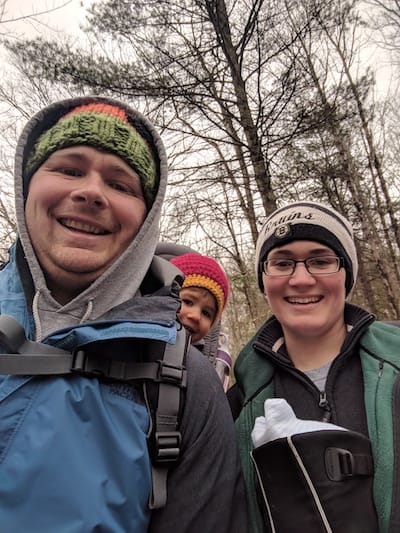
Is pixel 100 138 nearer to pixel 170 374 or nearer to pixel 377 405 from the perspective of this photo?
pixel 170 374

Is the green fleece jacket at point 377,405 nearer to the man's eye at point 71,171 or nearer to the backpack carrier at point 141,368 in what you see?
the backpack carrier at point 141,368

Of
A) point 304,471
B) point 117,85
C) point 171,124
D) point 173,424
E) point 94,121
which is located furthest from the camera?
point 171,124

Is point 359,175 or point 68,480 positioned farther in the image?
point 359,175

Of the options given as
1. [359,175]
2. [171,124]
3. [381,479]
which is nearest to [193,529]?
[381,479]

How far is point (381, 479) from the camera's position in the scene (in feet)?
3.53

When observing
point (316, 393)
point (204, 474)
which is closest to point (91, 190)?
point (204, 474)

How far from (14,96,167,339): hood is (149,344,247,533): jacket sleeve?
0.34 meters

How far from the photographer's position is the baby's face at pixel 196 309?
246cm

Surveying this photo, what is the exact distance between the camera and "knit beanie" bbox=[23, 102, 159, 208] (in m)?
1.17

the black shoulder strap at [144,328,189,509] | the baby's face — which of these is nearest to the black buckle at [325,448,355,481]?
the black shoulder strap at [144,328,189,509]

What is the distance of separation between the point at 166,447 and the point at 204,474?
155 millimetres

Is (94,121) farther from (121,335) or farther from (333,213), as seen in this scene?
(333,213)

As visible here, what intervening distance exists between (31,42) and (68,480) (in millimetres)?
6864

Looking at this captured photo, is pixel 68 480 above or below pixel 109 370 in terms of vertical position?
below
